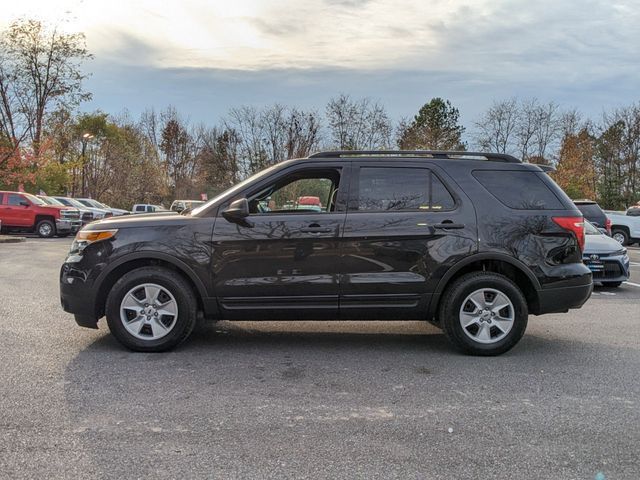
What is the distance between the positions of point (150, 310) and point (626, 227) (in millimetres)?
21863

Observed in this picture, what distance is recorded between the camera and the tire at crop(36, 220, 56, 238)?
74.2ft

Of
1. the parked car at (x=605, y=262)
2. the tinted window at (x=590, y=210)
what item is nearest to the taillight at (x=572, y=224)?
the parked car at (x=605, y=262)

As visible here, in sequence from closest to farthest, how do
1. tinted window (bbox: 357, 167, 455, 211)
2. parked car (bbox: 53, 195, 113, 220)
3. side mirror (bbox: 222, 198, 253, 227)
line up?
side mirror (bbox: 222, 198, 253, 227) < tinted window (bbox: 357, 167, 455, 211) < parked car (bbox: 53, 195, 113, 220)

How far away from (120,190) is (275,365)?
153ft

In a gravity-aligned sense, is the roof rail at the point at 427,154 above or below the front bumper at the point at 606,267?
above

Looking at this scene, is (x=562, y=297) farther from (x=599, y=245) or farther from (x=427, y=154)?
(x=599, y=245)

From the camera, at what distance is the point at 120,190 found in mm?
47719

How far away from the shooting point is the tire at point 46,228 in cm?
2262

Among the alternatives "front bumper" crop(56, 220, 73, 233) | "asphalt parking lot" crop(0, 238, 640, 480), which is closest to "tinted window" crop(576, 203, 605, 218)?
"asphalt parking lot" crop(0, 238, 640, 480)

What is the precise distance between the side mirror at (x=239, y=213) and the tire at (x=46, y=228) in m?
20.4

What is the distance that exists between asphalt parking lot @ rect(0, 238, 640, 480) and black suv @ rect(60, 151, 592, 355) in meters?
0.40

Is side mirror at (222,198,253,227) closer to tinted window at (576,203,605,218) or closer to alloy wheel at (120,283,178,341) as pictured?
alloy wheel at (120,283,178,341)

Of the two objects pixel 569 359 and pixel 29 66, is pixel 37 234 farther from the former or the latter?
pixel 569 359

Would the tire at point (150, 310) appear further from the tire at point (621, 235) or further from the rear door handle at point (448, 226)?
the tire at point (621, 235)
